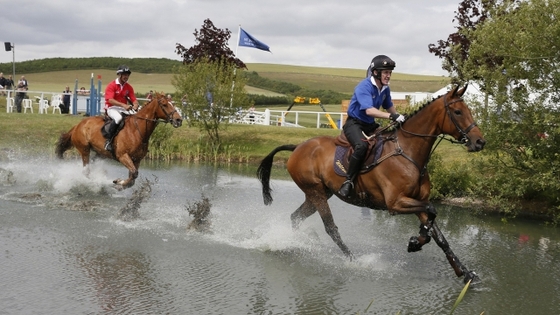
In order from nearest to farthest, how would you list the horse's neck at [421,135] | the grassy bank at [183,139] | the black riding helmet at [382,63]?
the horse's neck at [421,135], the black riding helmet at [382,63], the grassy bank at [183,139]

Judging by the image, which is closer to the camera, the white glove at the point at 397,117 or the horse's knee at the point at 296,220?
the white glove at the point at 397,117

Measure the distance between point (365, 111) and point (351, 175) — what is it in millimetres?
1063

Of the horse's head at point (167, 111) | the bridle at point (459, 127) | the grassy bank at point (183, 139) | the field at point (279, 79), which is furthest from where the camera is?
the field at point (279, 79)

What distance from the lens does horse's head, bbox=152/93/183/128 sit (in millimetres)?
15531

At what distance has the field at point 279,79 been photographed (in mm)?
68688

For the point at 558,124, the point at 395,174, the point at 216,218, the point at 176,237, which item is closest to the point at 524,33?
the point at 558,124

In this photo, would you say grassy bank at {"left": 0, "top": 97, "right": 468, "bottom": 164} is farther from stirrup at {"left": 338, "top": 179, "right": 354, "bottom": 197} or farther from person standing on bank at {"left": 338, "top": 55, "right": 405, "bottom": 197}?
stirrup at {"left": 338, "top": 179, "right": 354, "bottom": 197}

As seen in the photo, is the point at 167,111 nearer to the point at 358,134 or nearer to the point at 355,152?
the point at 358,134

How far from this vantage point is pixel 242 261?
10680mm

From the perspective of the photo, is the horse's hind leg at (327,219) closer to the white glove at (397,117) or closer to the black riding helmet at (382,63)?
the white glove at (397,117)

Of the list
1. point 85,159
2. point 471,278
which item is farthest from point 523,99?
point 85,159

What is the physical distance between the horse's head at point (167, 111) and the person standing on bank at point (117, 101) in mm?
980

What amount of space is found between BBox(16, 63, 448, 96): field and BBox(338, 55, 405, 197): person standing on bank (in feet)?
150

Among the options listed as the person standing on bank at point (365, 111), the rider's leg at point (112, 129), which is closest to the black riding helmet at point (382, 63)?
the person standing on bank at point (365, 111)
